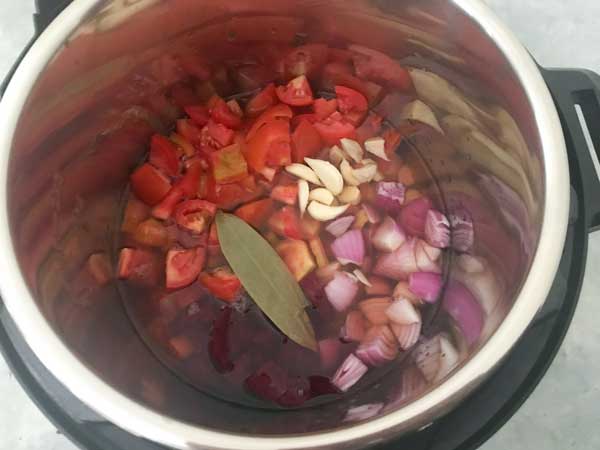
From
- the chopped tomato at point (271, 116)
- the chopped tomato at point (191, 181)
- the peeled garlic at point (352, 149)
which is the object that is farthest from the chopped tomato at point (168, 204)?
the peeled garlic at point (352, 149)

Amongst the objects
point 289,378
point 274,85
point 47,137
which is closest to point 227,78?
point 274,85

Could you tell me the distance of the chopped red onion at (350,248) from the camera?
85 cm

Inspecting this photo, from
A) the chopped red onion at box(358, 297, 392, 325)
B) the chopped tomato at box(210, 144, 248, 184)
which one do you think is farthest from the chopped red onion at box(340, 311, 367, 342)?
the chopped tomato at box(210, 144, 248, 184)

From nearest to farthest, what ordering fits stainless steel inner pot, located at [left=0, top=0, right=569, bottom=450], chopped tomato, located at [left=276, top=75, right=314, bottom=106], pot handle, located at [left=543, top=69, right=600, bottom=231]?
1. stainless steel inner pot, located at [left=0, top=0, right=569, bottom=450]
2. pot handle, located at [left=543, top=69, right=600, bottom=231]
3. chopped tomato, located at [left=276, top=75, right=314, bottom=106]

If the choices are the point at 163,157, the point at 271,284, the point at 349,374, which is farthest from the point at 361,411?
the point at 163,157

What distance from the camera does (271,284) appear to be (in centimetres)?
82

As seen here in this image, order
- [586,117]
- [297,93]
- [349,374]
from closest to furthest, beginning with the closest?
[586,117] → [349,374] → [297,93]

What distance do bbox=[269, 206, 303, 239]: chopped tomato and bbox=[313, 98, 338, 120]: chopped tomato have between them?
127 mm

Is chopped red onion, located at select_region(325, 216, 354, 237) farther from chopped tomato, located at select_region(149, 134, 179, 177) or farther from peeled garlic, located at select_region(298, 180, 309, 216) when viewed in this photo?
chopped tomato, located at select_region(149, 134, 179, 177)

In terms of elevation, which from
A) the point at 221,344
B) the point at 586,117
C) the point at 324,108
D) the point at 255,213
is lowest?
the point at 221,344

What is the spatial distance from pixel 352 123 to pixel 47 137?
1.25ft

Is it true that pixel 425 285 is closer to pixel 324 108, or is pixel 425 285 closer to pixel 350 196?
pixel 350 196

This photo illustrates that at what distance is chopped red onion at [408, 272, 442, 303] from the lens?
837 millimetres

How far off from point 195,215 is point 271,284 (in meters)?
0.13
